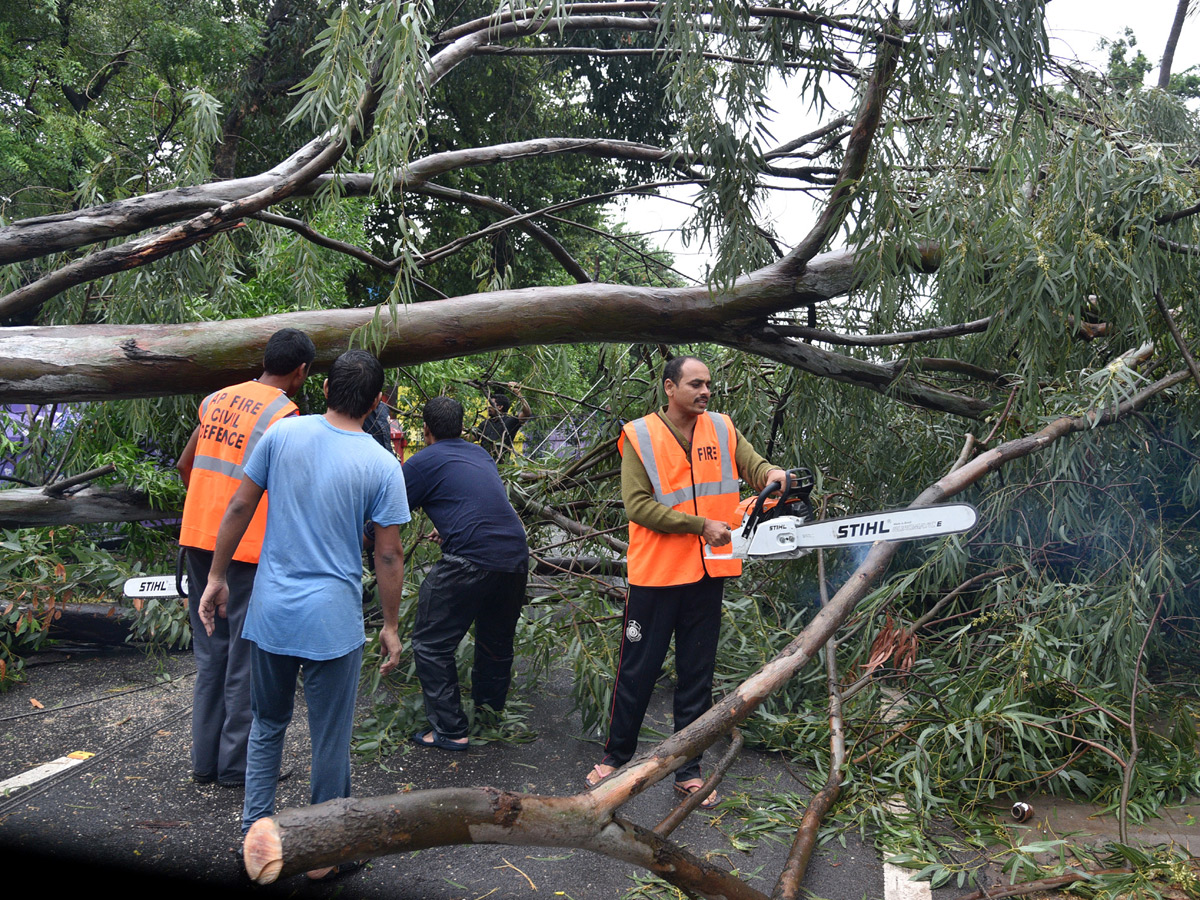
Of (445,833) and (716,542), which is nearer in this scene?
(445,833)

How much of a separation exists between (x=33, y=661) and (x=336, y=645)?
3258mm

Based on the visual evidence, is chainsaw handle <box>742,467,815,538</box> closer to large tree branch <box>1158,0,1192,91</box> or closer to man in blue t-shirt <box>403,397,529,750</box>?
man in blue t-shirt <box>403,397,529,750</box>

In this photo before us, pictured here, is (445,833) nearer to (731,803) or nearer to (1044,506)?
(731,803)

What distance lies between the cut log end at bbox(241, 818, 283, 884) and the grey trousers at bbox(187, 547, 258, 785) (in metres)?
1.88

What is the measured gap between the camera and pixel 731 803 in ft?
11.0

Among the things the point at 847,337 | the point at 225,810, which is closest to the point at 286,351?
the point at 225,810

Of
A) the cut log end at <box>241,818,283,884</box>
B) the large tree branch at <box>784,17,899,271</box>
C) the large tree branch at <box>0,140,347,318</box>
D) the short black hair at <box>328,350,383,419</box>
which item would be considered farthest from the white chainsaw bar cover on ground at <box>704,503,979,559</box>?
the large tree branch at <box>0,140,347,318</box>

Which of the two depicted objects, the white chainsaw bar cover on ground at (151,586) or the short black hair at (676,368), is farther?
the white chainsaw bar cover on ground at (151,586)

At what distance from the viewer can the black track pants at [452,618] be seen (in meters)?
3.84

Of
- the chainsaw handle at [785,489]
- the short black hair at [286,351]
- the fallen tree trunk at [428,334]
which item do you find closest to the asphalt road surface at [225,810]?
the chainsaw handle at [785,489]

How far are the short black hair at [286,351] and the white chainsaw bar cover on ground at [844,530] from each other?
170cm

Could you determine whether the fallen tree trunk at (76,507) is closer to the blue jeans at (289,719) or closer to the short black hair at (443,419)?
the short black hair at (443,419)

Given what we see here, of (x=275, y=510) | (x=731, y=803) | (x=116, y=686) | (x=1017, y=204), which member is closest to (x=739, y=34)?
(x=1017, y=204)

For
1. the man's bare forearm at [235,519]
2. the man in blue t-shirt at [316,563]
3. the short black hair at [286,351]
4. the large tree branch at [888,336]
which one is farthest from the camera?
the large tree branch at [888,336]
